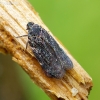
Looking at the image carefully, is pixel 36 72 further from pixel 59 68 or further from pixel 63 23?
pixel 63 23

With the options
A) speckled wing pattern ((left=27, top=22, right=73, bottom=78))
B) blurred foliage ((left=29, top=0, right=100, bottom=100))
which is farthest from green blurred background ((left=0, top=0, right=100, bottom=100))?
speckled wing pattern ((left=27, top=22, right=73, bottom=78))

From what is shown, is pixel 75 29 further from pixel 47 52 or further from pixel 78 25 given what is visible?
pixel 47 52

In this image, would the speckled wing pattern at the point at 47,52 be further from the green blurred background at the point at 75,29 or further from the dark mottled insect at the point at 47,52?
the green blurred background at the point at 75,29

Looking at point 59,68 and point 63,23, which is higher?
point 63,23

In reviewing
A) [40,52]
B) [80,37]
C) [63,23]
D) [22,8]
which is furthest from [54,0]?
[40,52]

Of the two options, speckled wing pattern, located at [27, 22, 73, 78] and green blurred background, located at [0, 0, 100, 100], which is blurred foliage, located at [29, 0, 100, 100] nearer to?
green blurred background, located at [0, 0, 100, 100]

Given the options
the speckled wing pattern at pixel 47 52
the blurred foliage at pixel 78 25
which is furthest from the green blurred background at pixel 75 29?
the speckled wing pattern at pixel 47 52
